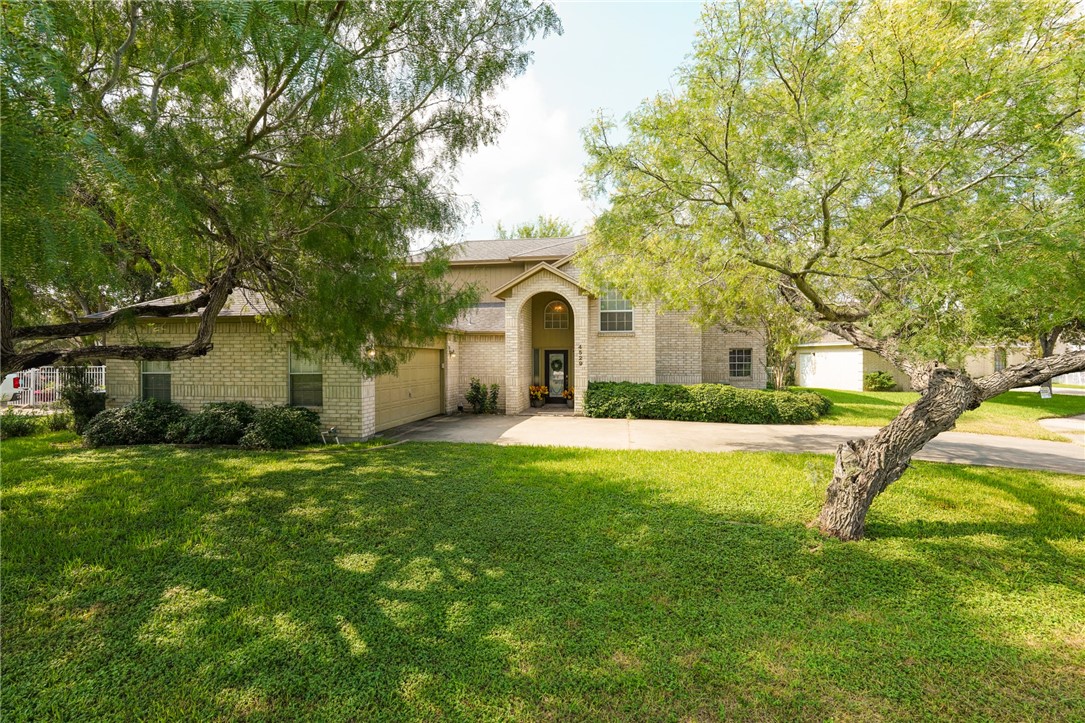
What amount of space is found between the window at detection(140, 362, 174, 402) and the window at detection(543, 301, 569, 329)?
40.3 feet

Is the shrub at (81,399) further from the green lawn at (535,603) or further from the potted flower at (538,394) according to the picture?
the potted flower at (538,394)

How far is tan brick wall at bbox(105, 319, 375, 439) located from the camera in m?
10.6

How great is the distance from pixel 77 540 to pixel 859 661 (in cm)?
776

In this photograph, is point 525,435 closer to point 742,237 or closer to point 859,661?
point 742,237

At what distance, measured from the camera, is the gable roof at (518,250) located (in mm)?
17922

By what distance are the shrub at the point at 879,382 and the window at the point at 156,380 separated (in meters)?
30.5

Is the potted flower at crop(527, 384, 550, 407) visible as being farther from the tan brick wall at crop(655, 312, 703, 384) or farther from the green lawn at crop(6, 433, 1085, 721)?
the green lawn at crop(6, 433, 1085, 721)

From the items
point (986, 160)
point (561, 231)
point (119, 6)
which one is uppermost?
point (561, 231)

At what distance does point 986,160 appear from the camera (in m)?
5.05

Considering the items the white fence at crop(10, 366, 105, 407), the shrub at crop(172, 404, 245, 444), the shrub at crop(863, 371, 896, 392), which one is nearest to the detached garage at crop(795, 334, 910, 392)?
the shrub at crop(863, 371, 896, 392)

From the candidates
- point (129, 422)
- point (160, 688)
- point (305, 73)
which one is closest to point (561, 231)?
point (129, 422)

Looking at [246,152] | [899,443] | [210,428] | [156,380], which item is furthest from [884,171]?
[156,380]

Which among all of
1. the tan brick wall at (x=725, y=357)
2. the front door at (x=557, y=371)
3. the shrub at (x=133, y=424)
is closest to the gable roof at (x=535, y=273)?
the front door at (x=557, y=371)

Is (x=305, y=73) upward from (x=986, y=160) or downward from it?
upward
